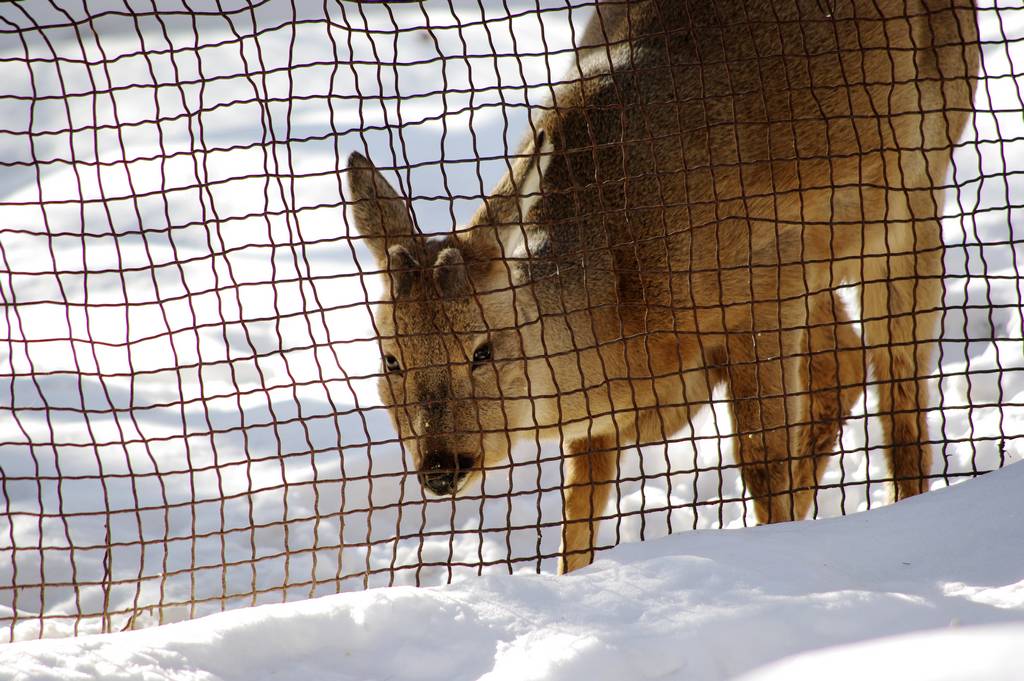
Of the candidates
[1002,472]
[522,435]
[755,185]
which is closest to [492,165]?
[755,185]

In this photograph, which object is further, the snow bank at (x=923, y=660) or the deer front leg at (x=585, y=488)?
the deer front leg at (x=585, y=488)

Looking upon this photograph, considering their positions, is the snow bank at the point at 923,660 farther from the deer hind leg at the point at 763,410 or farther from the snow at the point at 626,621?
the deer hind leg at the point at 763,410

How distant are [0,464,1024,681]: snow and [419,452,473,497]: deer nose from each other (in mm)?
1275

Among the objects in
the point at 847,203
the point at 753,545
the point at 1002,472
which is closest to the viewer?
the point at 753,545

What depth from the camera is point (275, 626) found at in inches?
106

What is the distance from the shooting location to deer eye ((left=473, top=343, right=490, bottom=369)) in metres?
4.41

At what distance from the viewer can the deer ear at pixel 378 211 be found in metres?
4.53

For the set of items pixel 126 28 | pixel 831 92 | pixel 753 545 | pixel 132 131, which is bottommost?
pixel 753 545

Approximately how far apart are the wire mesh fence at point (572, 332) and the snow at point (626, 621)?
741 millimetres

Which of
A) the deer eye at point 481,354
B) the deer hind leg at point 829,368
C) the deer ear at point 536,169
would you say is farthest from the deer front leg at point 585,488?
the deer ear at point 536,169

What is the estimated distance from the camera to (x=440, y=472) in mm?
4203

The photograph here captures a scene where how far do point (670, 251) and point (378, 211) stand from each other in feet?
4.08

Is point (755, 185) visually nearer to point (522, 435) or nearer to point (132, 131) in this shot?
point (522, 435)

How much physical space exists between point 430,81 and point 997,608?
759cm
